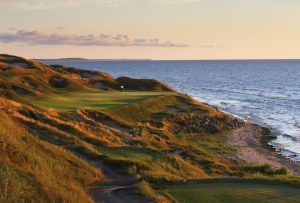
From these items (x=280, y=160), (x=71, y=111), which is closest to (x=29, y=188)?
(x=71, y=111)

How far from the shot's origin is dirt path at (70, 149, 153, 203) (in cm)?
1777

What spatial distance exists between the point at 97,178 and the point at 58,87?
129 feet

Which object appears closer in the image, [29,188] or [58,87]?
[29,188]

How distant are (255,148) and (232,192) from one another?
28.2 metres

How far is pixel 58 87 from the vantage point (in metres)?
59.1

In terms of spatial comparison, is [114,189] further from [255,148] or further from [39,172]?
[255,148]

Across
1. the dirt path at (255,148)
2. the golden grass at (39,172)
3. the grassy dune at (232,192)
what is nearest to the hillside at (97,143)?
the golden grass at (39,172)

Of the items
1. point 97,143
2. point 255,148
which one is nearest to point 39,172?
point 97,143

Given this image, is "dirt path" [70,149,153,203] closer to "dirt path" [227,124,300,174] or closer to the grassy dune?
the grassy dune

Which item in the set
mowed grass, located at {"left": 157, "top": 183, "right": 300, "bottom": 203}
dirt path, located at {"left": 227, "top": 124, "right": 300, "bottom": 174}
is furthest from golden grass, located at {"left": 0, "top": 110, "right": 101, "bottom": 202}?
dirt path, located at {"left": 227, "top": 124, "right": 300, "bottom": 174}

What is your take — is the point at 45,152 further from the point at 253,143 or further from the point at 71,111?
the point at 253,143

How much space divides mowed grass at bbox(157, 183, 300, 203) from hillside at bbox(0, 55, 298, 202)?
782 mm

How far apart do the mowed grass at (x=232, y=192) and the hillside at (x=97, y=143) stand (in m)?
Result: 0.78

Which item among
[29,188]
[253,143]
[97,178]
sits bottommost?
[253,143]
